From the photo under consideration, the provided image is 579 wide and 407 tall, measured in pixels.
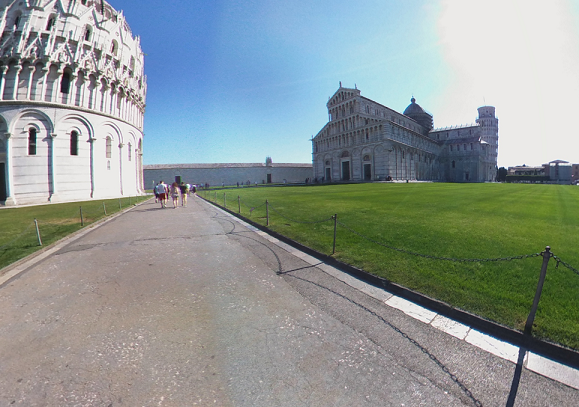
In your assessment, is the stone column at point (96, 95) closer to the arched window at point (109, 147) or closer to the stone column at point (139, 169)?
the arched window at point (109, 147)

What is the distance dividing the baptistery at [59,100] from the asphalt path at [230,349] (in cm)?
2481

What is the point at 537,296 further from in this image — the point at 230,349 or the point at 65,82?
the point at 65,82

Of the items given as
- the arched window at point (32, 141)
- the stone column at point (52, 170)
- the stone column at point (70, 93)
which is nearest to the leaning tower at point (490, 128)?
the stone column at point (70, 93)

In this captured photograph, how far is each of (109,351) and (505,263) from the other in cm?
690

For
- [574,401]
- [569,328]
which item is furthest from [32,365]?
[569,328]

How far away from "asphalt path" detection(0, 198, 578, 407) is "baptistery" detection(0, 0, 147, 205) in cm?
2481

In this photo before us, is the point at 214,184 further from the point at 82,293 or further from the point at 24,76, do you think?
the point at 82,293

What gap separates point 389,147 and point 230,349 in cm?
5144

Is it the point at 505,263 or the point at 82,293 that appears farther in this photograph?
the point at 505,263

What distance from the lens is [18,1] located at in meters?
22.9

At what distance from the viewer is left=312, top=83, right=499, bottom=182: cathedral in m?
50.4

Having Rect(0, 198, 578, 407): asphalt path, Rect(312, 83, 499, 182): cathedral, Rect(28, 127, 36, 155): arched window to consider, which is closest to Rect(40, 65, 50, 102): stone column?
Rect(28, 127, 36, 155): arched window

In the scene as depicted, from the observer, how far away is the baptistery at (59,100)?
21.5 m

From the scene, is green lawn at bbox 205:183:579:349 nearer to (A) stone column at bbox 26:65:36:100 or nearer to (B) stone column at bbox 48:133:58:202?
(B) stone column at bbox 48:133:58:202
